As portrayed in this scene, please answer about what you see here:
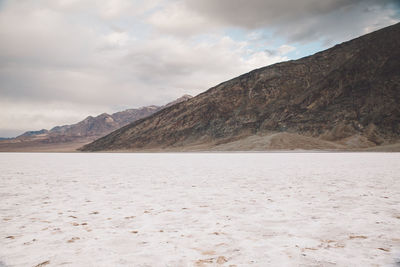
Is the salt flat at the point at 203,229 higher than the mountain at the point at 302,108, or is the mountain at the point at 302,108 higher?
the mountain at the point at 302,108

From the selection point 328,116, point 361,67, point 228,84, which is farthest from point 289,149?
point 228,84

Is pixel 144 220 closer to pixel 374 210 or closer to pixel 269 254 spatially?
pixel 269 254

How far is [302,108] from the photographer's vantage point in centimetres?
7662

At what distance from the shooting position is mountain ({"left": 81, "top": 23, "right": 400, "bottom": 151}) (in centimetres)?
6259

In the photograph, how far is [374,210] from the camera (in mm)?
5504

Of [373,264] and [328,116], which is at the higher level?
[328,116]

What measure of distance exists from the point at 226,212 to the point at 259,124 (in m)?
76.0

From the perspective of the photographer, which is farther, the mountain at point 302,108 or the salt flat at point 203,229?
the mountain at point 302,108

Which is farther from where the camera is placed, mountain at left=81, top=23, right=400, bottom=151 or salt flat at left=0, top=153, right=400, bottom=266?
mountain at left=81, top=23, right=400, bottom=151

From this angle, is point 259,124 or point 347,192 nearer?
point 347,192

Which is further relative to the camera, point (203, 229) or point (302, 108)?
point (302, 108)

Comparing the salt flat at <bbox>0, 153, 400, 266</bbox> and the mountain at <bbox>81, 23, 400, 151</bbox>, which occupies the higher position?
the mountain at <bbox>81, 23, 400, 151</bbox>

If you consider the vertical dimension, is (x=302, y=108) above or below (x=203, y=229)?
above

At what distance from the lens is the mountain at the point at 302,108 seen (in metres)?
62.6
